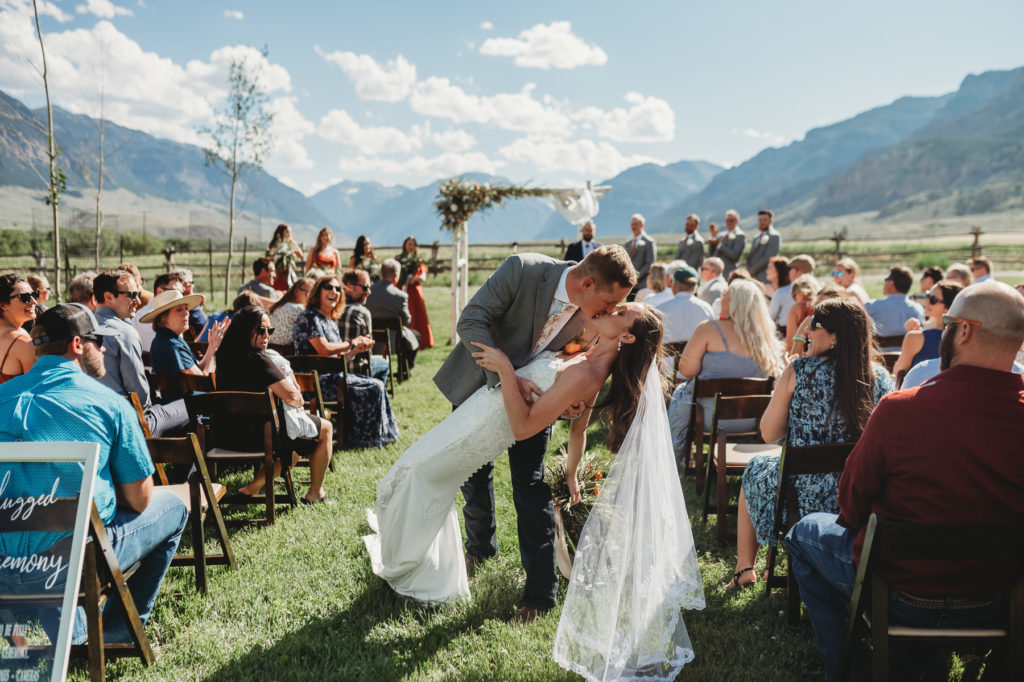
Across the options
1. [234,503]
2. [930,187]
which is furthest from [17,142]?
[930,187]

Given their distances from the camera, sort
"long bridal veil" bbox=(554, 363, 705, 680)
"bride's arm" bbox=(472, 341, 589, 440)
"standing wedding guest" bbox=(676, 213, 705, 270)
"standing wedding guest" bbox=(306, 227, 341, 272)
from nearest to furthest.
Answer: "long bridal veil" bbox=(554, 363, 705, 680) < "bride's arm" bbox=(472, 341, 589, 440) < "standing wedding guest" bbox=(306, 227, 341, 272) < "standing wedding guest" bbox=(676, 213, 705, 270)

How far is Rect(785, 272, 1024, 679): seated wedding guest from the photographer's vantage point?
233 cm

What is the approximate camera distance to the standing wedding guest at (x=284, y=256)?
1073cm

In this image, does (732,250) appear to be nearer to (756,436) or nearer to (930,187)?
(756,436)

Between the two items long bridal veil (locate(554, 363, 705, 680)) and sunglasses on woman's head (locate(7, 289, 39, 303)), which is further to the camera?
sunglasses on woman's head (locate(7, 289, 39, 303))

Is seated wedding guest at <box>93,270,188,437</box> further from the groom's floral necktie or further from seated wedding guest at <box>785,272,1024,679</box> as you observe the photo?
seated wedding guest at <box>785,272,1024,679</box>

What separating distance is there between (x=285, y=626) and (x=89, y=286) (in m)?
4.09

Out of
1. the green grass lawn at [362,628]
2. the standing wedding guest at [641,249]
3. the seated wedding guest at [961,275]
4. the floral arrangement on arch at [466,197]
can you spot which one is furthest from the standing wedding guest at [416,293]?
the seated wedding guest at [961,275]

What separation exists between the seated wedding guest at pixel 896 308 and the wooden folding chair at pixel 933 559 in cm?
466

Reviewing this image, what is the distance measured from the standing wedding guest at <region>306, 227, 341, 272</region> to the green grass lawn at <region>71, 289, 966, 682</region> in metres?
6.60

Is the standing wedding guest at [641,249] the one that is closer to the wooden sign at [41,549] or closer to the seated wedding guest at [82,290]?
the seated wedding guest at [82,290]

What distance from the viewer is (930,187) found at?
614 feet

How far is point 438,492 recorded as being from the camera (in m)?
3.46

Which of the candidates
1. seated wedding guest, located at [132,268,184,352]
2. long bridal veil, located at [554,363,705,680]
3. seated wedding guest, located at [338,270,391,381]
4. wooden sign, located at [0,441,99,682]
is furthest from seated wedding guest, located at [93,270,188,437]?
long bridal veil, located at [554,363,705,680]
